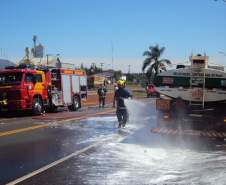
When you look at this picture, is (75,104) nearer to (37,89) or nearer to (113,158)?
(37,89)

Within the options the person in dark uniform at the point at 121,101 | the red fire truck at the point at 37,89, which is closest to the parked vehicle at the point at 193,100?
the person in dark uniform at the point at 121,101

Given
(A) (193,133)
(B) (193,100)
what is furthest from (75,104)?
(A) (193,133)

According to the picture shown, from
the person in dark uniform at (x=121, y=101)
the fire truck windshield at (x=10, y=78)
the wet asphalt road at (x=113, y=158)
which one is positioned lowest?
the wet asphalt road at (x=113, y=158)

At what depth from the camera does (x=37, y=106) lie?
24.6 meters

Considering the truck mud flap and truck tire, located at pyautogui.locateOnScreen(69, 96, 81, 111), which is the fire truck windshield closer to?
truck tire, located at pyautogui.locateOnScreen(69, 96, 81, 111)

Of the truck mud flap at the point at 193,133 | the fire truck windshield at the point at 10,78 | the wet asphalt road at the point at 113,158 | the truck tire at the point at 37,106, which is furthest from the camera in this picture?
the truck tire at the point at 37,106

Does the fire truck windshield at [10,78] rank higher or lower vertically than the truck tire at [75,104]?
higher

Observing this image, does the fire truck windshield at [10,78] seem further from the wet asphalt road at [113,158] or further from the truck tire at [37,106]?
the wet asphalt road at [113,158]

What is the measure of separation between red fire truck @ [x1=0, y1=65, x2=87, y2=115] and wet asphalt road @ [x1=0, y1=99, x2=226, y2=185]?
7.98 metres

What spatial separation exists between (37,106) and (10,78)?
6.50 feet

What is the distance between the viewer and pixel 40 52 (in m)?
64.5

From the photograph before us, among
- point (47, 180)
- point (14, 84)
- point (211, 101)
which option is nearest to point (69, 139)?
point (211, 101)

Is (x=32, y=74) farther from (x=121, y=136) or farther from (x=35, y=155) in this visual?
(x=35, y=155)

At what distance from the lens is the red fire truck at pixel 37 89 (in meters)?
23.5
